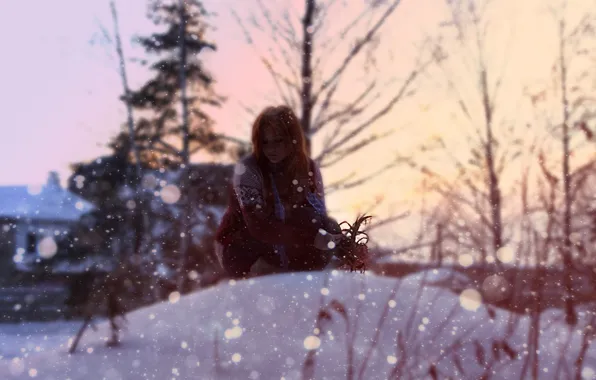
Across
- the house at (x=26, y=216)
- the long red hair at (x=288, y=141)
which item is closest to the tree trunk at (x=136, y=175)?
the long red hair at (x=288, y=141)

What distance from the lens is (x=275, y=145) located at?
2.29 meters

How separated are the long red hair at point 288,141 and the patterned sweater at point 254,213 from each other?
0.03 m

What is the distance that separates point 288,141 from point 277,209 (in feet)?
0.88

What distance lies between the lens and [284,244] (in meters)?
2.12

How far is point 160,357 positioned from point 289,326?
90 centimetres

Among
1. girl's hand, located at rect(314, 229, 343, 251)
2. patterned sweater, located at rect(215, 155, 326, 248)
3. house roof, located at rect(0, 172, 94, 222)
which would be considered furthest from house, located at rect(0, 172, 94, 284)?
girl's hand, located at rect(314, 229, 343, 251)

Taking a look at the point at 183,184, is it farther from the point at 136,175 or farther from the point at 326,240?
the point at 326,240

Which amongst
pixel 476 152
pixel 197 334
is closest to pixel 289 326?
pixel 197 334

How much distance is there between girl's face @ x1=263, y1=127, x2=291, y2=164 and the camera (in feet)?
7.47

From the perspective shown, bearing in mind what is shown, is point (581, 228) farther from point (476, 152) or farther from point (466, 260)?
point (476, 152)

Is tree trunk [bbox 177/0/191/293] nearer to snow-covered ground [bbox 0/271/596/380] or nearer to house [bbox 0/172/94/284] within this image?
snow-covered ground [bbox 0/271/596/380]

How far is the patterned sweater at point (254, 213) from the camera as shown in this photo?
6.87 feet

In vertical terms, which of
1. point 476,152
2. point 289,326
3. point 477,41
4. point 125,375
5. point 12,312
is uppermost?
point 477,41

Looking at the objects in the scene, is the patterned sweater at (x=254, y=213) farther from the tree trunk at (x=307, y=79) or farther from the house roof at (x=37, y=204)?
the house roof at (x=37, y=204)
